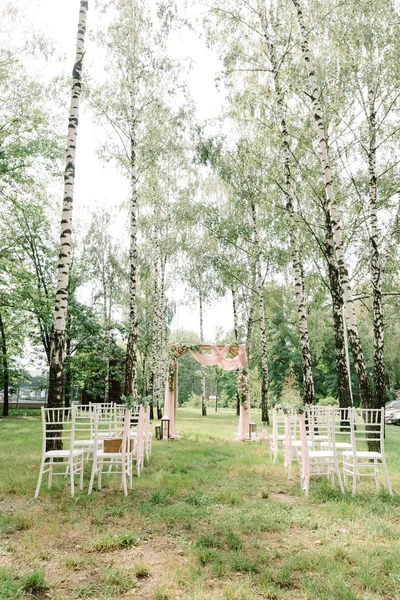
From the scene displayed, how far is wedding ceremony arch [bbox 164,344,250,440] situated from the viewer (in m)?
12.7

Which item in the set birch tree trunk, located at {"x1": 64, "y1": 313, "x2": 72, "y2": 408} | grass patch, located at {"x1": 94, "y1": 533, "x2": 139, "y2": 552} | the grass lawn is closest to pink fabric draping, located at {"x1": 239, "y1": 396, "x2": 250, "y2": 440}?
the grass lawn

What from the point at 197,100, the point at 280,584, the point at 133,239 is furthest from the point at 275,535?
the point at 197,100

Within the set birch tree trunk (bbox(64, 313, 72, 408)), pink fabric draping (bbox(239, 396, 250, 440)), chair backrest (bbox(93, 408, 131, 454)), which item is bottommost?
pink fabric draping (bbox(239, 396, 250, 440))

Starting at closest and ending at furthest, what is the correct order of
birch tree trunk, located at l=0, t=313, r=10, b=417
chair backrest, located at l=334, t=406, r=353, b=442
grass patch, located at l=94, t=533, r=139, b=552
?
grass patch, located at l=94, t=533, r=139, b=552
chair backrest, located at l=334, t=406, r=353, b=442
birch tree trunk, located at l=0, t=313, r=10, b=417

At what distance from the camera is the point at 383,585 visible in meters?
3.00

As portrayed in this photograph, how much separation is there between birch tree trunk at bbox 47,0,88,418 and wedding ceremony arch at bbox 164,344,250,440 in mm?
5697

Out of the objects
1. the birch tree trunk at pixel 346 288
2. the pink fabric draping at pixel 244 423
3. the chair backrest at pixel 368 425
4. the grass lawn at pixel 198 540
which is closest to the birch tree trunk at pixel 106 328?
the pink fabric draping at pixel 244 423

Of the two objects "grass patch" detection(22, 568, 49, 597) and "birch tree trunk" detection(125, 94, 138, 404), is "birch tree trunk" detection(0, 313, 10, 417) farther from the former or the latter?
"grass patch" detection(22, 568, 49, 597)

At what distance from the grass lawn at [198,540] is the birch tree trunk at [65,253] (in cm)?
161

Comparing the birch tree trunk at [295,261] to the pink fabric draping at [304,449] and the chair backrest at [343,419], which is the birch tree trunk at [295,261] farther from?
the pink fabric draping at [304,449]

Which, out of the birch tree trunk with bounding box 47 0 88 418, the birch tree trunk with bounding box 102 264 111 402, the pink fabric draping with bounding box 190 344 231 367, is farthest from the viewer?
the birch tree trunk with bounding box 102 264 111 402

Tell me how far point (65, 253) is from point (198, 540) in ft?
18.8

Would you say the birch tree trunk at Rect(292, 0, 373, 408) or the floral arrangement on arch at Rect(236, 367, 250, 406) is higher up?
the birch tree trunk at Rect(292, 0, 373, 408)

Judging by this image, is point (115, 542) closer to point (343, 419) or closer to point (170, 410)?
point (343, 419)
